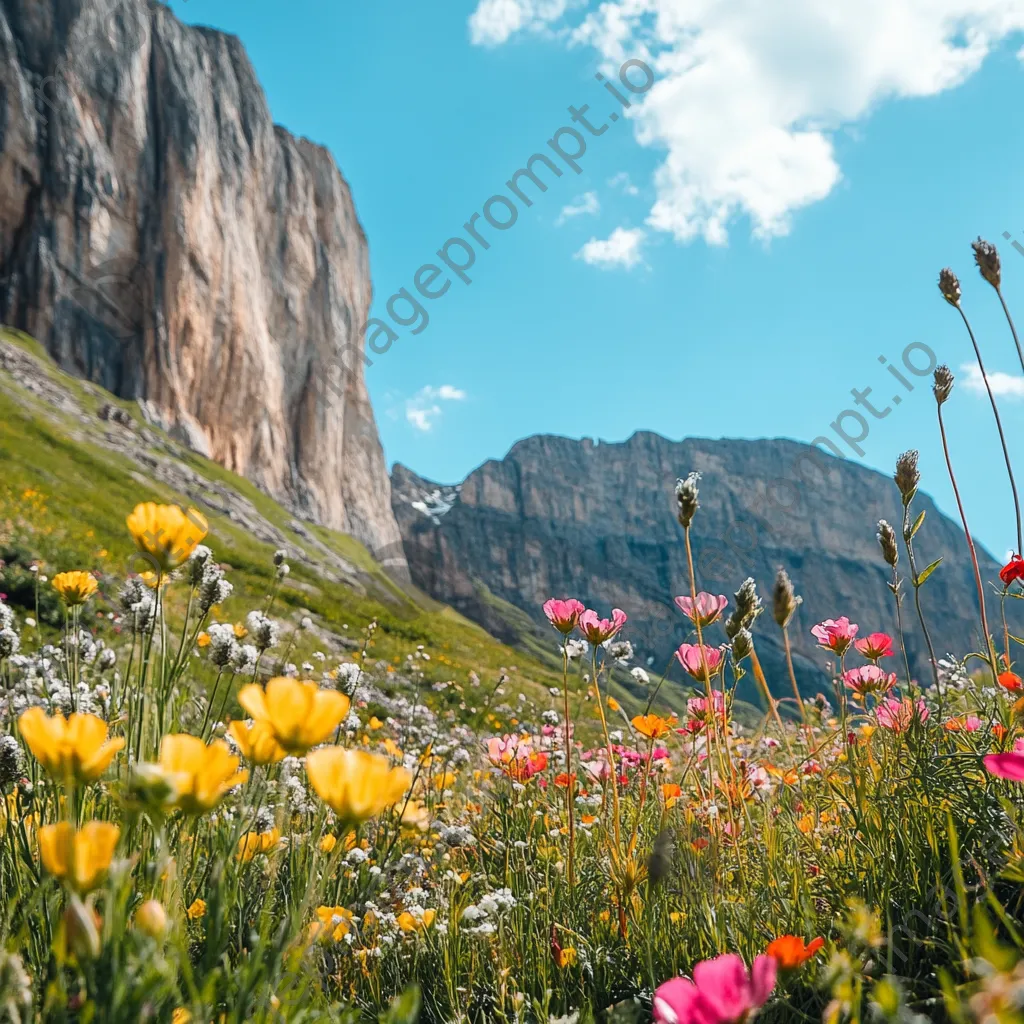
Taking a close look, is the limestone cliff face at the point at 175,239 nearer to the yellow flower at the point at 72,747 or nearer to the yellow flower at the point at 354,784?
the yellow flower at the point at 72,747

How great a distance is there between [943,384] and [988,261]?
1.45 feet

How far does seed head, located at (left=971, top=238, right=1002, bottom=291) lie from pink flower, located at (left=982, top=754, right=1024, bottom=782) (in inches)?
72.4

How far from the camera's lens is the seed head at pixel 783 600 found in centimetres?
146

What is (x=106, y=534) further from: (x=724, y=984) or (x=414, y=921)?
(x=724, y=984)

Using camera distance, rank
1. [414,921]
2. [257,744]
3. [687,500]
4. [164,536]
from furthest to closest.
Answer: [414,921], [687,500], [164,536], [257,744]

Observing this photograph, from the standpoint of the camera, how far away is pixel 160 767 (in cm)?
84

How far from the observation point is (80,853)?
771 millimetres

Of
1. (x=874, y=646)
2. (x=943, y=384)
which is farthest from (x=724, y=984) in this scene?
(x=943, y=384)

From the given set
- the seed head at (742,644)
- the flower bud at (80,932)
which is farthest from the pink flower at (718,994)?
the seed head at (742,644)

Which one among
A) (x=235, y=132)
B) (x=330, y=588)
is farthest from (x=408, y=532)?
(x=330, y=588)

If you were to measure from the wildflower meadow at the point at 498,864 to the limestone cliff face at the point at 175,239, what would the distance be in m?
53.2

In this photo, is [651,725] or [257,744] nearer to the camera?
[257,744]

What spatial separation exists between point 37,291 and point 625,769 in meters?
55.2

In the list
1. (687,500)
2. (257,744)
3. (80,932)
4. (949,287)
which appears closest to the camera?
(80,932)
